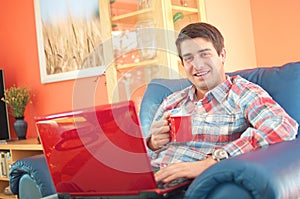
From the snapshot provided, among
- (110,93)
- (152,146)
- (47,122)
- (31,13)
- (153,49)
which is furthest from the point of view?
(31,13)

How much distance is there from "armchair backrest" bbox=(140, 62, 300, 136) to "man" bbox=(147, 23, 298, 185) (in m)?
0.13

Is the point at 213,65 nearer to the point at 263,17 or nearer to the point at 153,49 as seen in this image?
the point at 153,49

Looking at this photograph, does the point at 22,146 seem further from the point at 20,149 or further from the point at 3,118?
the point at 3,118

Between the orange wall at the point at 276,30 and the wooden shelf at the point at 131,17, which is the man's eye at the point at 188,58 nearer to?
the wooden shelf at the point at 131,17

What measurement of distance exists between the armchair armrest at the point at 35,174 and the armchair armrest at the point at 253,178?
0.83 m

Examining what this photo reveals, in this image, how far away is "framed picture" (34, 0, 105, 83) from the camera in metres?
3.06

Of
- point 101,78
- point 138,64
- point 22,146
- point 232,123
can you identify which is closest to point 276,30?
point 138,64

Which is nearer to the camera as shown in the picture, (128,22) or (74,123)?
(74,123)

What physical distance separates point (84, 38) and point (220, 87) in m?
1.76

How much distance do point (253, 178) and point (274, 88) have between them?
2.30 ft

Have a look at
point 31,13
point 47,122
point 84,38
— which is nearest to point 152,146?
point 47,122

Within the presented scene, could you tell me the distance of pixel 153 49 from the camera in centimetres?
262

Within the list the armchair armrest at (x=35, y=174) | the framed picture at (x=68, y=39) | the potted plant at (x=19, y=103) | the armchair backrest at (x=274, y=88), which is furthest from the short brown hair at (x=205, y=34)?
the potted plant at (x=19, y=103)

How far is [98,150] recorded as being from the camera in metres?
1.11
